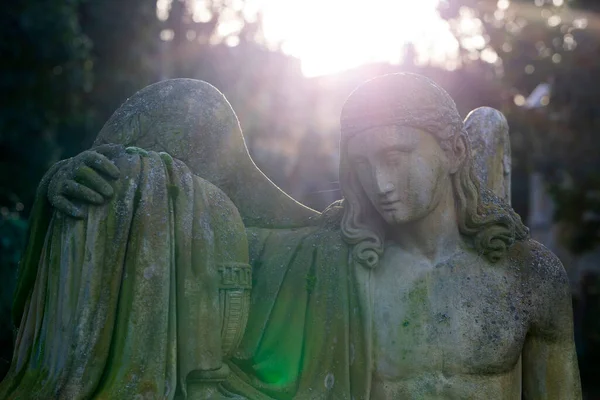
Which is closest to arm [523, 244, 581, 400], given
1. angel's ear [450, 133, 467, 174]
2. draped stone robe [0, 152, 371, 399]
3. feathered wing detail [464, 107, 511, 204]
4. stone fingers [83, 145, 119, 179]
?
angel's ear [450, 133, 467, 174]

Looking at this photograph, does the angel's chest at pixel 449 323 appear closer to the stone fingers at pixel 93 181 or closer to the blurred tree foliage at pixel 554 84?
the stone fingers at pixel 93 181

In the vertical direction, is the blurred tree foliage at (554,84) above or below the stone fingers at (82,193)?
above

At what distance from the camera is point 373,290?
13.1 feet

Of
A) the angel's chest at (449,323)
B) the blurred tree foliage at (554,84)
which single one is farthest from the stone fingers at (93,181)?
the blurred tree foliage at (554,84)

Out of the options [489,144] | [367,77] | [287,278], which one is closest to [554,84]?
[367,77]

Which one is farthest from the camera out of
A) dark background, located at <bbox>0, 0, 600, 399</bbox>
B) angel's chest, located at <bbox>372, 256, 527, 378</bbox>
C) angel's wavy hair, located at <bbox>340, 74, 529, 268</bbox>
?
dark background, located at <bbox>0, 0, 600, 399</bbox>

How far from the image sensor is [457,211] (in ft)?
13.3

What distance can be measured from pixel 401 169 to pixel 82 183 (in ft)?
4.44

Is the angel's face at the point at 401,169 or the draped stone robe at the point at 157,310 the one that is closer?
the draped stone robe at the point at 157,310

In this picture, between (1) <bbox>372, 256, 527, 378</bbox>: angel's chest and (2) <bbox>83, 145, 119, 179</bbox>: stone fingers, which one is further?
(1) <bbox>372, 256, 527, 378</bbox>: angel's chest

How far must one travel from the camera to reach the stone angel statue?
11.6 feet

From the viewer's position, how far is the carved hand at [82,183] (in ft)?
11.6

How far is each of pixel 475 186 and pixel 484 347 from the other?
736 millimetres

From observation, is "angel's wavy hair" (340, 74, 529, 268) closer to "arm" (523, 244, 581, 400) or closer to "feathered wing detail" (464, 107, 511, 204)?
"arm" (523, 244, 581, 400)
